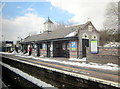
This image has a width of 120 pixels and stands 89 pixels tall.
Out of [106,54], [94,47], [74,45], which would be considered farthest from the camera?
[74,45]

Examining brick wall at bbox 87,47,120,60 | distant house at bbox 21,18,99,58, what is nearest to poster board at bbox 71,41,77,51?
distant house at bbox 21,18,99,58

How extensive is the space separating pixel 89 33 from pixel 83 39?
1.99 metres

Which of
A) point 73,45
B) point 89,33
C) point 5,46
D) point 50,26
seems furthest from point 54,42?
point 5,46

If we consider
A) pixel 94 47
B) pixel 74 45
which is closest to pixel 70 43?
pixel 74 45

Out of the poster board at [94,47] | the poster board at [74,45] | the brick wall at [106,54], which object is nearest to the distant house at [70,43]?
the poster board at [74,45]

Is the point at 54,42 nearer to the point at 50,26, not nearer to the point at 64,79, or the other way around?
the point at 50,26

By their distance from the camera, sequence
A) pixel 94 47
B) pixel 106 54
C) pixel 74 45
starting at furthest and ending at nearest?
pixel 74 45 < pixel 94 47 < pixel 106 54

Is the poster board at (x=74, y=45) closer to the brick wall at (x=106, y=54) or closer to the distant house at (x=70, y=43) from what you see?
the distant house at (x=70, y=43)

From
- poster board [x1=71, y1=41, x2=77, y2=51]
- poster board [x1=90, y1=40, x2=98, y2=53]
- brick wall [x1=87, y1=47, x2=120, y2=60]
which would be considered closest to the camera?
brick wall [x1=87, y1=47, x2=120, y2=60]

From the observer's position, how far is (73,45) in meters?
17.7

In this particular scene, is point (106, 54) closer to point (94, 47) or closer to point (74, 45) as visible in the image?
point (94, 47)

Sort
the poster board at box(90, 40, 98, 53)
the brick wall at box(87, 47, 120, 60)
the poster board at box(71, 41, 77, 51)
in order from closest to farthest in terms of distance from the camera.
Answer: the brick wall at box(87, 47, 120, 60) → the poster board at box(90, 40, 98, 53) → the poster board at box(71, 41, 77, 51)

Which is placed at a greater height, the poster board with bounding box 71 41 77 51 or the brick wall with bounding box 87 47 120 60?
the poster board with bounding box 71 41 77 51

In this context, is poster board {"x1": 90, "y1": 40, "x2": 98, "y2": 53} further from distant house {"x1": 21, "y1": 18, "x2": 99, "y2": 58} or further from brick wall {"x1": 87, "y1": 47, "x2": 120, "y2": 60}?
distant house {"x1": 21, "y1": 18, "x2": 99, "y2": 58}
